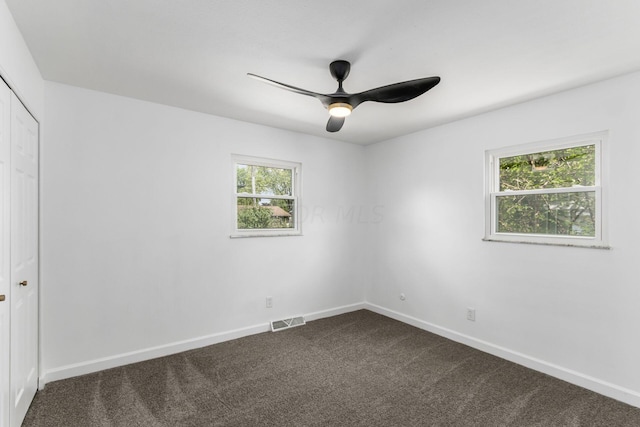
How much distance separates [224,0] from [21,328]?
7.97ft

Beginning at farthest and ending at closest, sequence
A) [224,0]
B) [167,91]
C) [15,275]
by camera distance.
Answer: [167,91], [15,275], [224,0]

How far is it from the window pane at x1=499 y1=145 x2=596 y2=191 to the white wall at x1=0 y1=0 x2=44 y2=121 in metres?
3.98

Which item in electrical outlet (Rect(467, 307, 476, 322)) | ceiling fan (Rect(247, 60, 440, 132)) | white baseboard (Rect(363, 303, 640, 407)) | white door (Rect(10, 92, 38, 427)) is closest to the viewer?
white door (Rect(10, 92, 38, 427))

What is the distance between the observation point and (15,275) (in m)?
1.96

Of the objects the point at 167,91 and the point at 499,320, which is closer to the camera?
the point at 167,91

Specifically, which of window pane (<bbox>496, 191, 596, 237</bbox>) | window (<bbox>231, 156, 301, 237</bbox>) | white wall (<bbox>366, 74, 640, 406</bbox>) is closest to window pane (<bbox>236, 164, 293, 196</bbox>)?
window (<bbox>231, 156, 301, 237</bbox>)

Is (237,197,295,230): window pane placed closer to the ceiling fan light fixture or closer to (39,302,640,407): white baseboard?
(39,302,640,407): white baseboard

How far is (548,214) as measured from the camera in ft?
9.75

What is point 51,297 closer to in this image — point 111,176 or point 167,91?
point 111,176

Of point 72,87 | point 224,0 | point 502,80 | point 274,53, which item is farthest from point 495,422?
point 72,87

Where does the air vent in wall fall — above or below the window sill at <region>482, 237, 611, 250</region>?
below

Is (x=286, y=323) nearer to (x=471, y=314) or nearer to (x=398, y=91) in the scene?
(x=471, y=314)

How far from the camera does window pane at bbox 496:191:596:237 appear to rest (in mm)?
2736

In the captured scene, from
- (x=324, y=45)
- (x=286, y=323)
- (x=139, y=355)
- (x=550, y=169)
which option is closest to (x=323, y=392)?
(x=286, y=323)
